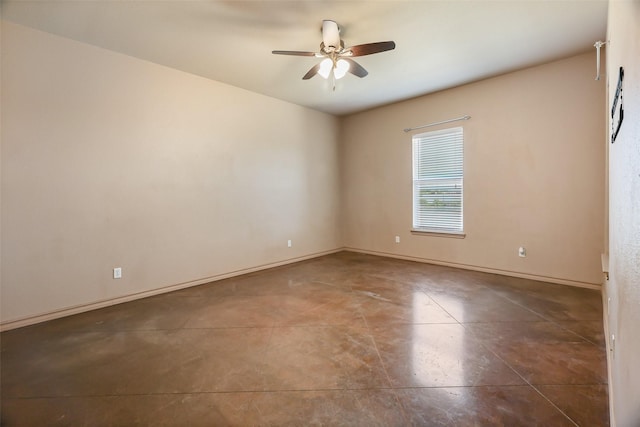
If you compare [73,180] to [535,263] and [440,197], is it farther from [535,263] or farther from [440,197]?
[535,263]

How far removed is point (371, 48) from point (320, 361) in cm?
264

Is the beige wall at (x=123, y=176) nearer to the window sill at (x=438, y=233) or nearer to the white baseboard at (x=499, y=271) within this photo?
the white baseboard at (x=499, y=271)

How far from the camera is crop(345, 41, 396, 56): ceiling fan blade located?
2472mm

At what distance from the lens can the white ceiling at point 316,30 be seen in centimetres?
253

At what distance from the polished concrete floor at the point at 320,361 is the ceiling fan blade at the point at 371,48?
2.48 m

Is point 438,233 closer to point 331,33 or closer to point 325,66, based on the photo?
point 325,66

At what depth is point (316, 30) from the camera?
288 centimetres

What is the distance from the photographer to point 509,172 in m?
4.06

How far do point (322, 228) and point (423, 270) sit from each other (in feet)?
7.11

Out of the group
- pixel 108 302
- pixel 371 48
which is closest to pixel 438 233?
pixel 371 48

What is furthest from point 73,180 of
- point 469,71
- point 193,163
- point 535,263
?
point 535,263

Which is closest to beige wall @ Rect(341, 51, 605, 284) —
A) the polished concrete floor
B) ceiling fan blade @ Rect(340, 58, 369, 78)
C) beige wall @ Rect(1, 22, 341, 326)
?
the polished concrete floor

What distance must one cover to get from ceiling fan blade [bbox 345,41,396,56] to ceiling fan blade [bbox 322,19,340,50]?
0.19 m

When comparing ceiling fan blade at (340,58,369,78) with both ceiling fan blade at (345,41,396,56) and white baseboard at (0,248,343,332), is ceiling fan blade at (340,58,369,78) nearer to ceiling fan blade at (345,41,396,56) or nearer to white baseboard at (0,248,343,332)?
ceiling fan blade at (345,41,396,56)
